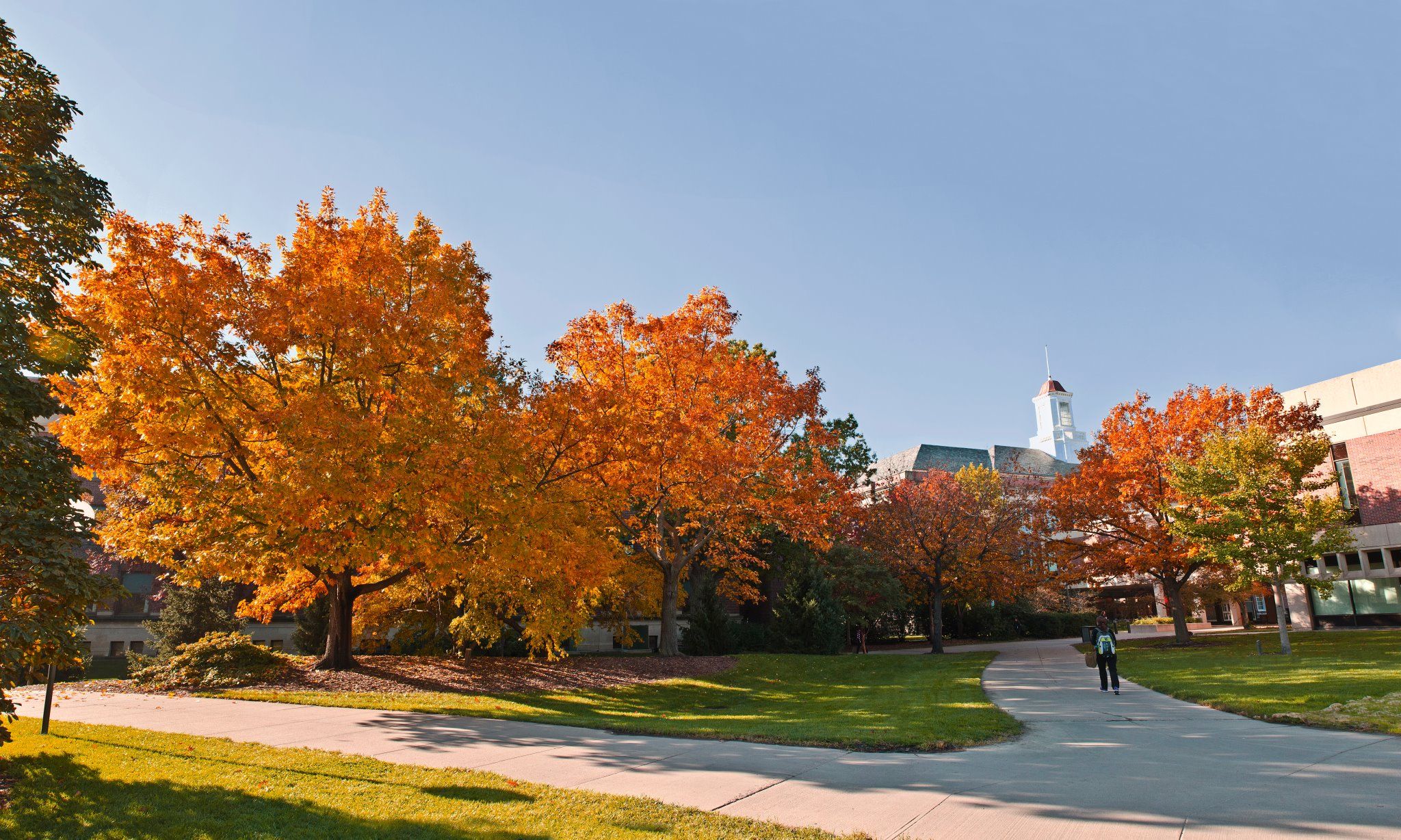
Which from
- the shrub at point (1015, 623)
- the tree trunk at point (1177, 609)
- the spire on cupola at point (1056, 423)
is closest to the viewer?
the tree trunk at point (1177, 609)

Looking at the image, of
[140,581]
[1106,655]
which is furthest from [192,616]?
[1106,655]

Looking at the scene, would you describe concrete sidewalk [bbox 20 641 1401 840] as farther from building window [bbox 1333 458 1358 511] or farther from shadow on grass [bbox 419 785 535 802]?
building window [bbox 1333 458 1358 511]

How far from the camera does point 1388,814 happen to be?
5922mm

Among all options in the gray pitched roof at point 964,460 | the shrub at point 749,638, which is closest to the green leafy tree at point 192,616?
the shrub at point 749,638

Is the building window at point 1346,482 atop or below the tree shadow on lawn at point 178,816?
atop

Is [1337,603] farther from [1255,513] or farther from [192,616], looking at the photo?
[192,616]

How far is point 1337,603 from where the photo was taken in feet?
119

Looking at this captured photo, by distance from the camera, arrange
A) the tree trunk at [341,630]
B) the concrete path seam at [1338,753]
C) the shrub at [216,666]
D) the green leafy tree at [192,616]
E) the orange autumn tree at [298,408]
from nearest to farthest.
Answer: the concrete path seam at [1338,753] < the orange autumn tree at [298,408] < the shrub at [216,666] < the tree trunk at [341,630] < the green leafy tree at [192,616]

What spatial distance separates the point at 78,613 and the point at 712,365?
50.7ft

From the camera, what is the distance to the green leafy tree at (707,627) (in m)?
29.5

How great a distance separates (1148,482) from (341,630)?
2710cm

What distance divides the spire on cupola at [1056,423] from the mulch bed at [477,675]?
135351 millimetres

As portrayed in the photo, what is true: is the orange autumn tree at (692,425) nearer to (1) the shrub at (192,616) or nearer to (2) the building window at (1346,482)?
(1) the shrub at (192,616)

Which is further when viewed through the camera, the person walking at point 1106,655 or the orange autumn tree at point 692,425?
the orange autumn tree at point 692,425
